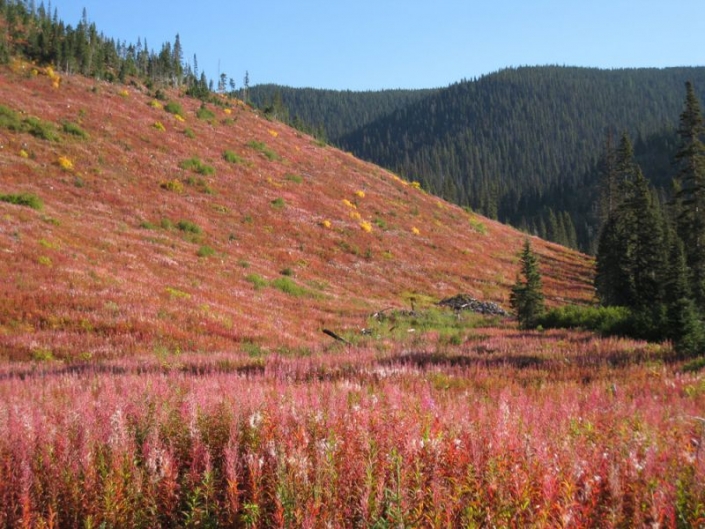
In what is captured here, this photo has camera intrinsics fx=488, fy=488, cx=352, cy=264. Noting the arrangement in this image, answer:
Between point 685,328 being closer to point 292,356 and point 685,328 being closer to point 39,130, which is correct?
point 292,356

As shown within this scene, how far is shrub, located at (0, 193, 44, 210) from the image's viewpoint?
2041cm

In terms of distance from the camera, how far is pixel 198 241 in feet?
84.7

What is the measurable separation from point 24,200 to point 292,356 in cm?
1779

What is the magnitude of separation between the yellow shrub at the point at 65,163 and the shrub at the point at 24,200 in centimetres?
761

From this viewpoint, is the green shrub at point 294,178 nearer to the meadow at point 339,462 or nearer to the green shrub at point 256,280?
the green shrub at point 256,280

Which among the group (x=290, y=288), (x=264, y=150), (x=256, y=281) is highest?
(x=264, y=150)

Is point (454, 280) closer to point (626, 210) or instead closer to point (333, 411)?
A: point (626, 210)

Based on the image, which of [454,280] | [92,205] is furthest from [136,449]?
[454,280]

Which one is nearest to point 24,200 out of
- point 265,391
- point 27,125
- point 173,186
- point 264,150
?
point 173,186

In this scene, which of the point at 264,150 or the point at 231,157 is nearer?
the point at 231,157

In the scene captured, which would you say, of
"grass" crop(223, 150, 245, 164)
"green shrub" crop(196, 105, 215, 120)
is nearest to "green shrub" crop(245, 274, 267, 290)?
"grass" crop(223, 150, 245, 164)

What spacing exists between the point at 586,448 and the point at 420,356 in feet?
18.7

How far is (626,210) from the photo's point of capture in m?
43.7

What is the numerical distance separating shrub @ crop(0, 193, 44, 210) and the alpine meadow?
102 mm
